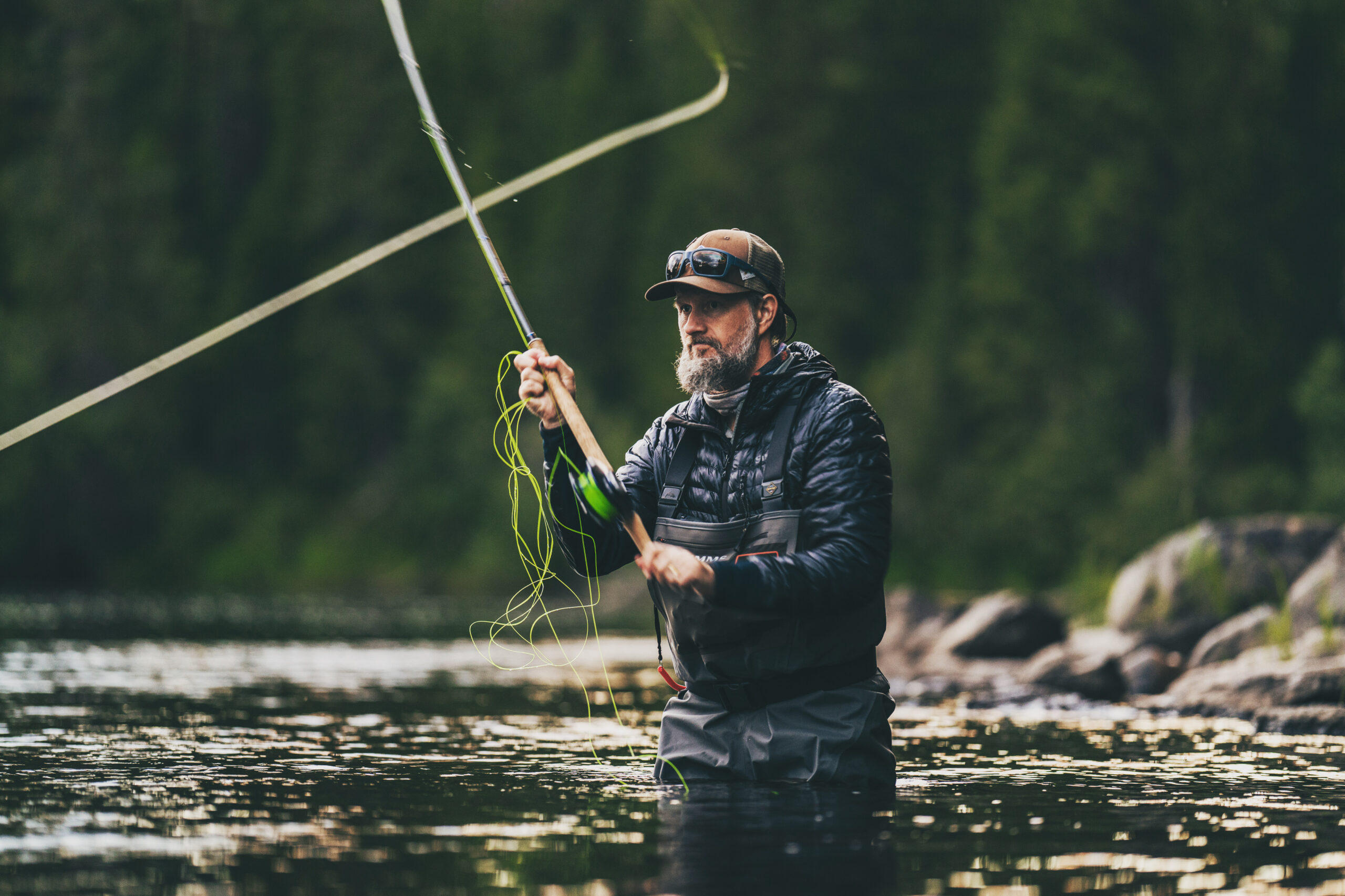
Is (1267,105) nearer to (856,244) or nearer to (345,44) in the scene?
(856,244)

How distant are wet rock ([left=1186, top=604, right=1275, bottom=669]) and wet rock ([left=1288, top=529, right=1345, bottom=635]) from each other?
0.20 m

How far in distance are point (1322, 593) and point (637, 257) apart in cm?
2858

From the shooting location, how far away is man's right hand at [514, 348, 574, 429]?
18.0 feet

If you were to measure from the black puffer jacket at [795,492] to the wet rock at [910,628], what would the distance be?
9.78 meters

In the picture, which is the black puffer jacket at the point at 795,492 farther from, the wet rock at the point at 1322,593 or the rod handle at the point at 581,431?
the wet rock at the point at 1322,593

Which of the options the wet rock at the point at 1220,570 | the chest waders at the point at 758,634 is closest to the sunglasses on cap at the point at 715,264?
the chest waders at the point at 758,634

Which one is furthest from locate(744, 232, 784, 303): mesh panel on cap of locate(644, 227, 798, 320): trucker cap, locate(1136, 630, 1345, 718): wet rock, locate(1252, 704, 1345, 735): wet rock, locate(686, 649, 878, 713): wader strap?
locate(1136, 630, 1345, 718): wet rock

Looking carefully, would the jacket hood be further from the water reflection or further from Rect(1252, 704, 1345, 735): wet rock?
Rect(1252, 704, 1345, 735): wet rock

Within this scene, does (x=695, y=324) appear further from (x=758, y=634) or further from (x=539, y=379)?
(x=758, y=634)

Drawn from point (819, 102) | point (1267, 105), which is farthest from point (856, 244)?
point (1267, 105)

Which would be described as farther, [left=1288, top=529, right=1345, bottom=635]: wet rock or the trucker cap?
[left=1288, top=529, right=1345, bottom=635]: wet rock

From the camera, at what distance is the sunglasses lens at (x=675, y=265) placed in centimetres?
591

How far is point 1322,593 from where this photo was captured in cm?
1215

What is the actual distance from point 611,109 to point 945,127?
9227mm
